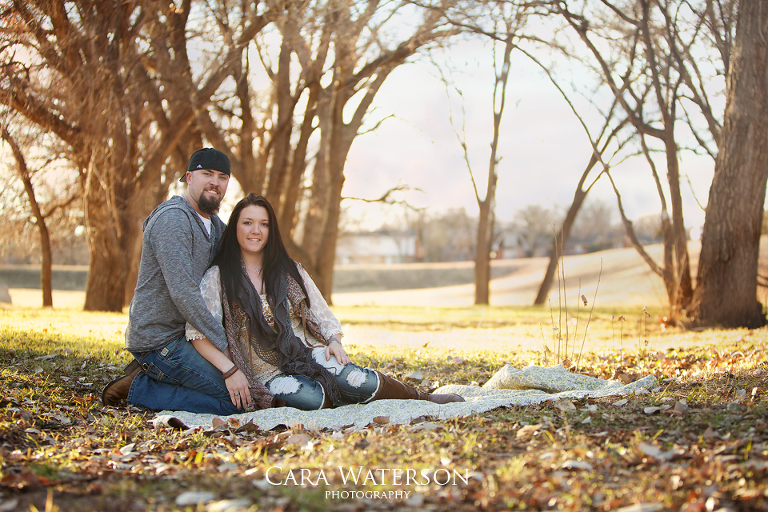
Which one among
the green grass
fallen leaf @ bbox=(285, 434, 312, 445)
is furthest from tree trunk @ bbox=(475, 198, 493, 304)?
fallen leaf @ bbox=(285, 434, 312, 445)

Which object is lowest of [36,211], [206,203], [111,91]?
[206,203]

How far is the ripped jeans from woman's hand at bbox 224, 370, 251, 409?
0.68 feet

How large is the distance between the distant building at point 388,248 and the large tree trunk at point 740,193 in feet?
234

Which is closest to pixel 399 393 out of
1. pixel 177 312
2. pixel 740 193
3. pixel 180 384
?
pixel 180 384

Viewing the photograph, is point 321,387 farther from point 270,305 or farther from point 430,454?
point 430,454

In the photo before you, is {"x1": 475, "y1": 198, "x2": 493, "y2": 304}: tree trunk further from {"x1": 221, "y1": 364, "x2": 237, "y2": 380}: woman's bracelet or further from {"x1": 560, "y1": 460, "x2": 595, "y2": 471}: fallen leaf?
{"x1": 560, "y1": 460, "x2": 595, "y2": 471}: fallen leaf

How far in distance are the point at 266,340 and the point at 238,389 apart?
1.33 feet

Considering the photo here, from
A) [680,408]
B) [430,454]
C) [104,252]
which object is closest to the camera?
[430,454]

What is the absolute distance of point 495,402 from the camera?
169 inches

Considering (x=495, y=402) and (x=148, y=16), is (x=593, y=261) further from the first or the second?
(x=495, y=402)

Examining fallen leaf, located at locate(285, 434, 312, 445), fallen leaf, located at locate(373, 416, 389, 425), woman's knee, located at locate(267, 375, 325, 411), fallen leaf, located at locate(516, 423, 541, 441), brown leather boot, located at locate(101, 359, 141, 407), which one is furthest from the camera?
brown leather boot, located at locate(101, 359, 141, 407)

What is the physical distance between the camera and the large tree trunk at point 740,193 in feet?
30.7

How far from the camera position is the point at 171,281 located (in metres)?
4.25

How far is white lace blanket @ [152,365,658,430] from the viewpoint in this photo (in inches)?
159
